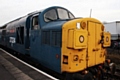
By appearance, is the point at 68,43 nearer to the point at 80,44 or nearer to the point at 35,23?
the point at 80,44

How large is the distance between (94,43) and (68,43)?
1.39 m

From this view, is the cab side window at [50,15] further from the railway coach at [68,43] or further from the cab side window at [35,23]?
the cab side window at [35,23]

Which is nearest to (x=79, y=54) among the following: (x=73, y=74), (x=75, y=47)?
(x=75, y=47)

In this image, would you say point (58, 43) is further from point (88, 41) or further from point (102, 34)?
point (102, 34)

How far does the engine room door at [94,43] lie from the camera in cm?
613

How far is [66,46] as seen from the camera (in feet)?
18.3

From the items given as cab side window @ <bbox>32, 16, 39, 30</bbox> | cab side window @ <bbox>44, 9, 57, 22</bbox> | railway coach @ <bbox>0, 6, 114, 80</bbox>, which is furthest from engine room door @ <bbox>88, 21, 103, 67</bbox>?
cab side window @ <bbox>32, 16, 39, 30</bbox>

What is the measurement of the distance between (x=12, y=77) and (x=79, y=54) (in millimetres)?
2661

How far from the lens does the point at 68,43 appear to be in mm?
5473

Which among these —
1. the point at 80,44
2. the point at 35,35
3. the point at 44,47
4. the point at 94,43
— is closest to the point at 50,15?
the point at 35,35

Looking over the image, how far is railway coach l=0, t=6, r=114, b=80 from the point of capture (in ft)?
18.1

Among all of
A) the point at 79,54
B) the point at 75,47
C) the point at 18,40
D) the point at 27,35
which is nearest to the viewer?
the point at 75,47

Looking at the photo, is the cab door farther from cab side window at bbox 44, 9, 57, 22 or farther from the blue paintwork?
cab side window at bbox 44, 9, 57, 22

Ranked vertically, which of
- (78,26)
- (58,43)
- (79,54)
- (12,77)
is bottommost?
(12,77)
